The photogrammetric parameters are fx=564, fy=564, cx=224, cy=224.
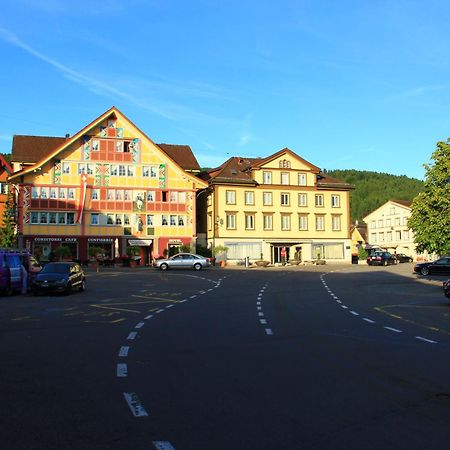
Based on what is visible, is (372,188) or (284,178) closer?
(284,178)

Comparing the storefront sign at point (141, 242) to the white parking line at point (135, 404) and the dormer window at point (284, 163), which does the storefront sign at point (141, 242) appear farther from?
the white parking line at point (135, 404)

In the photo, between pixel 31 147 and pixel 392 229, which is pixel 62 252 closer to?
pixel 31 147

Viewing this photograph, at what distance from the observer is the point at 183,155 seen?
243 feet

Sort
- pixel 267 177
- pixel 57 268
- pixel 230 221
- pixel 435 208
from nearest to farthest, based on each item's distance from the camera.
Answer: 1. pixel 57 268
2. pixel 435 208
3. pixel 230 221
4. pixel 267 177

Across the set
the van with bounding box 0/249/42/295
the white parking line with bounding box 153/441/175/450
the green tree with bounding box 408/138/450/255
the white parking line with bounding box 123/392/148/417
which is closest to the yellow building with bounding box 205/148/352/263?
the green tree with bounding box 408/138/450/255

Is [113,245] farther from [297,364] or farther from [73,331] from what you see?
[297,364]

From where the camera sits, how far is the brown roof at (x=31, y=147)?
214ft

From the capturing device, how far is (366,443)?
5086mm

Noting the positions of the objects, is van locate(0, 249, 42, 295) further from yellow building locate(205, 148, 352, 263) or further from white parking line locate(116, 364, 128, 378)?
yellow building locate(205, 148, 352, 263)

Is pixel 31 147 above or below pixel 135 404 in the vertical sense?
above

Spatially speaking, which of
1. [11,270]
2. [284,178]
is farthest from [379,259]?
[11,270]

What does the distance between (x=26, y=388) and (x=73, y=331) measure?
224 inches

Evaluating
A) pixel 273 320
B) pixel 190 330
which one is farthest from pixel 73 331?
pixel 273 320

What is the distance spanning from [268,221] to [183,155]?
14393 mm
